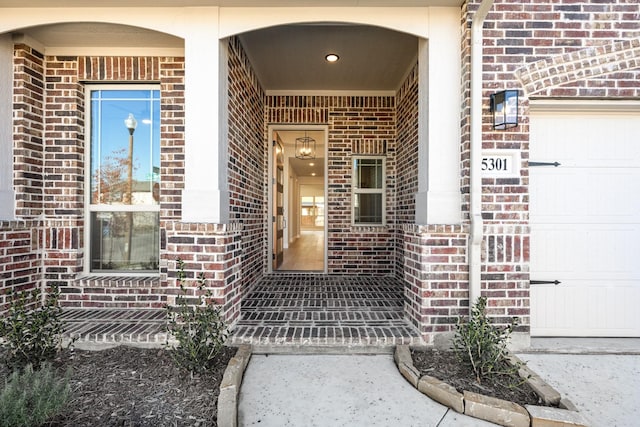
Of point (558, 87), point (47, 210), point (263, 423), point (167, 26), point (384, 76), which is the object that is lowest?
point (263, 423)

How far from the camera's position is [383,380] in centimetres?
226

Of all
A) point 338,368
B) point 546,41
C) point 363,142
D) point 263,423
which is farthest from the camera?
point 363,142

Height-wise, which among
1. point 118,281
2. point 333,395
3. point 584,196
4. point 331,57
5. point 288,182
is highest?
point 331,57

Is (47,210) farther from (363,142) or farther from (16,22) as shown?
(363,142)

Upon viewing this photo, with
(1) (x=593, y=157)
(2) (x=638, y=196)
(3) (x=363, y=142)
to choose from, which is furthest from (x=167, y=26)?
(2) (x=638, y=196)

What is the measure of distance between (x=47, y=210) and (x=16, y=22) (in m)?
1.76

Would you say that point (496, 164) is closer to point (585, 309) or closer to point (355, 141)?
point (585, 309)

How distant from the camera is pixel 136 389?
205 centimetres

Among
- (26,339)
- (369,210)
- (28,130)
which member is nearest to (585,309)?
(369,210)

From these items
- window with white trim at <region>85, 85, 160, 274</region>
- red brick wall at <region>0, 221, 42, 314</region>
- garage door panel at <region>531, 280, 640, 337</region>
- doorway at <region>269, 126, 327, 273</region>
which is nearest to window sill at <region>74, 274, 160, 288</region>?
window with white trim at <region>85, 85, 160, 274</region>

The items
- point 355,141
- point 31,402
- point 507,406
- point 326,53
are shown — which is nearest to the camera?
point 31,402

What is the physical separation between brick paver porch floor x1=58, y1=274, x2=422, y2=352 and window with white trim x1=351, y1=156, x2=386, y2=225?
4.72 ft

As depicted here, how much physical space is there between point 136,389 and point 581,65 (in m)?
4.27

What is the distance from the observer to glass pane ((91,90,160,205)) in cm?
346
